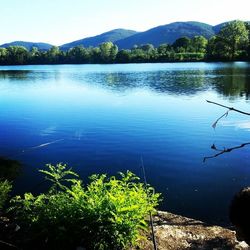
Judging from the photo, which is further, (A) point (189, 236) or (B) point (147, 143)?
(B) point (147, 143)

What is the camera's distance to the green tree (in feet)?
580

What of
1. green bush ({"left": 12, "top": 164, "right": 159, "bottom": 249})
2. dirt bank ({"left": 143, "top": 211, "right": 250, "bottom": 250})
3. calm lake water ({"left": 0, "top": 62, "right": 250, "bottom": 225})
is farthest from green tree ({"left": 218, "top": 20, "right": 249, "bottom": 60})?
green bush ({"left": 12, "top": 164, "right": 159, "bottom": 249})

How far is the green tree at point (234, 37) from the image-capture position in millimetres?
176875

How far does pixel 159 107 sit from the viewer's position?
142 feet

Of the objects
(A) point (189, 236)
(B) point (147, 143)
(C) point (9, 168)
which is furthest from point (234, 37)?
(A) point (189, 236)

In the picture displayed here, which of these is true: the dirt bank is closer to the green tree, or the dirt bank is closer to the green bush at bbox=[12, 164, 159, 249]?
the green bush at bbox=[12, 164, 159, 249]

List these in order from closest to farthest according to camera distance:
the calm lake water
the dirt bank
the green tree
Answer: the dirt bank, the calm lake water, the green tree

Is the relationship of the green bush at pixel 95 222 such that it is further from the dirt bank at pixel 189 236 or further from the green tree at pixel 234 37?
the green tree at pixel 234 37

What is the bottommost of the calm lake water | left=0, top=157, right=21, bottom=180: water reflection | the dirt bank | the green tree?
the calm lake water

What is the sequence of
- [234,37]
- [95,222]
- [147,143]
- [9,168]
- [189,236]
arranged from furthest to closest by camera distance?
1. [234,37]
2. [147,143]
3. [9,168]
4. [189,236]
5. [95,222]

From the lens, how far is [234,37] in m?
178

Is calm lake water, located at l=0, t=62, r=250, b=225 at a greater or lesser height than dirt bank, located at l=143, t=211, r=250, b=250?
lesser

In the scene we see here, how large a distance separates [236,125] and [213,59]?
160907 millimetres

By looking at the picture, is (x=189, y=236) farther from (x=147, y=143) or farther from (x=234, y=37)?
(x=234, y=37)
